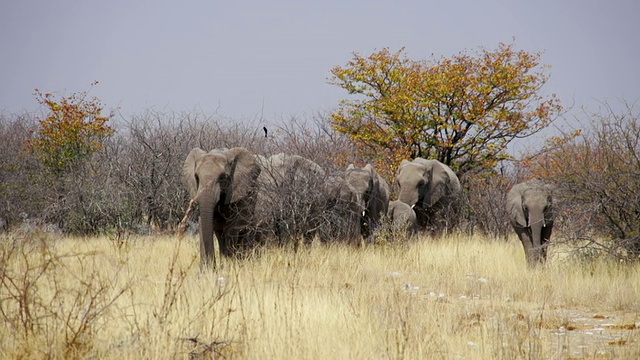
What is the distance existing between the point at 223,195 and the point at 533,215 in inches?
208

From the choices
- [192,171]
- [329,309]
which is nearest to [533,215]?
[192,171]

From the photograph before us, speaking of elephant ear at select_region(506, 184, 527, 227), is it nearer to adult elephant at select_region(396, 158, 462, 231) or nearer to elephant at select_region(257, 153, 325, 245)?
elephant at select_region(257, 153, 325, 245)

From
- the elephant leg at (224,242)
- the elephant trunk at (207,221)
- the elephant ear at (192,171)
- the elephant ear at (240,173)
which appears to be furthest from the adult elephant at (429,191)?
the elephant trunk at (207,221)

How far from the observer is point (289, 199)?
46.5ft

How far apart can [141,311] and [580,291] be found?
19.4 ft

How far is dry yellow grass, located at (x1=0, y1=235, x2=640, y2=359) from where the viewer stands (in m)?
5.95

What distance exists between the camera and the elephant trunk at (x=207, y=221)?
11375mm

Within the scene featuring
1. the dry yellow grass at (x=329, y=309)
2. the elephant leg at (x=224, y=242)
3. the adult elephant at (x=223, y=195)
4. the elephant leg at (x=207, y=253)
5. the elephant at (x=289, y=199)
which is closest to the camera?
the dry yellow grass at (x=329, y=309)

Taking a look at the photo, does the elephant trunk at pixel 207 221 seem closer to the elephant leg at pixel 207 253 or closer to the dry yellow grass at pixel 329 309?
the elephant leg at pixel 207 253

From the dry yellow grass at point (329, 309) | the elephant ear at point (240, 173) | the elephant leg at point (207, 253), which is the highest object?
the elephant ear at point (240, 173)

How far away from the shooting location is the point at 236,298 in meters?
7.88

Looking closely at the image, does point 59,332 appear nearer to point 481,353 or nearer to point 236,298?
point 236,298

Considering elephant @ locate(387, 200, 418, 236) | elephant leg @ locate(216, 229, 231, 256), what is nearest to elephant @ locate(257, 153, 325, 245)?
elephant leg @ locate(216, 229, 231, 256)

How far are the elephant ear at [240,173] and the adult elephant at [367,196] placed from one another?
328cm
